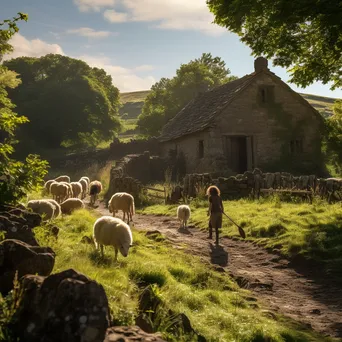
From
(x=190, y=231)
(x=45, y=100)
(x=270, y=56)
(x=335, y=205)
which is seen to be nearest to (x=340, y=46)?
(x=270, y=56)

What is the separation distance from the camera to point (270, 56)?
16.2 meters

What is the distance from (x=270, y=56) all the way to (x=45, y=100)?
37.0m

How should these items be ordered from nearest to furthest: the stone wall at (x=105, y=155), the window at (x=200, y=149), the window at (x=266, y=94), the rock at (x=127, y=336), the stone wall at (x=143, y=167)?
the rock at (x=127, y=336) < the window at (x=266, y=94) < the window at (x=200, y=149) < the stone wall at (x=143, y=167) < the stone wall at (x=105, y=155)

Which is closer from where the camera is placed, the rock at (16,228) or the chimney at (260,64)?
the rock at (16,228)

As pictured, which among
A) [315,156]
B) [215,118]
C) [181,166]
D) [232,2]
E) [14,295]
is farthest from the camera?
[181,166]

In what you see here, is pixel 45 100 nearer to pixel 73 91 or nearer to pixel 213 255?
pixel 73 91

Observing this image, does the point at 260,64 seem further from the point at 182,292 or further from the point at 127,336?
the point at 127,336

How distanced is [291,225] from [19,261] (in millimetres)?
9988

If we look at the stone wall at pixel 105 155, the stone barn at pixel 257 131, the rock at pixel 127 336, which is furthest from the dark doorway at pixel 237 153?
the rock at pixel 127 336

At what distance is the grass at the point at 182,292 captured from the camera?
18.1 ft

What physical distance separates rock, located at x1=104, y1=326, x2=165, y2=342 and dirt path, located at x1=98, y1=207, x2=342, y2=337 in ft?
12.5

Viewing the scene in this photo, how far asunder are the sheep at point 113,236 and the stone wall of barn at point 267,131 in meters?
17.9

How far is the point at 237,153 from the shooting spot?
28922 mm

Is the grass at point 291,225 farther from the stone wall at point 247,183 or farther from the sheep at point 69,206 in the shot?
the sheep at point 69,206
